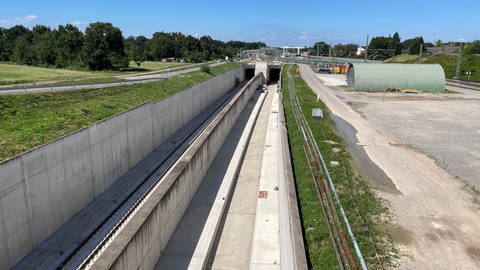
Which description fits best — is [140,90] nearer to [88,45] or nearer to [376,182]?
[376,182]

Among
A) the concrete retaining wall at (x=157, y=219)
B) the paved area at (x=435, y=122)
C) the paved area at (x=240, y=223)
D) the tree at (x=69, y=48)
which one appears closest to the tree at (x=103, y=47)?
the tree at (x=69, y=48)

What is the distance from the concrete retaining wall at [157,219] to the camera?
9.51 meters

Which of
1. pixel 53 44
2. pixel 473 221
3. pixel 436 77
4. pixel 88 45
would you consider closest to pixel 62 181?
pixel 473 221

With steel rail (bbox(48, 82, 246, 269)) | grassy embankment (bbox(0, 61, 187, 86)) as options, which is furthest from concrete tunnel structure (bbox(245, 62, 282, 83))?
steel rail (bbox(48, 82, 246, 269))

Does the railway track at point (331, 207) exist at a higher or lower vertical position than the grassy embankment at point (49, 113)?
lower

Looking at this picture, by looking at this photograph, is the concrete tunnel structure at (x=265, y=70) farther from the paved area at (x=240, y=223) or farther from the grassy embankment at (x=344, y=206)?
the grassy embankment at (x=344, y=206)

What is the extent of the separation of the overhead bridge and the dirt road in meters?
4.05

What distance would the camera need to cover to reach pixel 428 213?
561 inches

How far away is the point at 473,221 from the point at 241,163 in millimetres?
12886

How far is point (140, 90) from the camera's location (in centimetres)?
3000

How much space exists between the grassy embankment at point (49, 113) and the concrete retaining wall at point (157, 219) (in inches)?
208

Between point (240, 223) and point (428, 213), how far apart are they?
727cm

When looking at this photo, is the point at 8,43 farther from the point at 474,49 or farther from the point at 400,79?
the point at 474,49

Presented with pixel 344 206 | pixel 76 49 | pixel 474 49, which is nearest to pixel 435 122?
pixel 344 206
